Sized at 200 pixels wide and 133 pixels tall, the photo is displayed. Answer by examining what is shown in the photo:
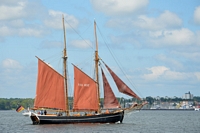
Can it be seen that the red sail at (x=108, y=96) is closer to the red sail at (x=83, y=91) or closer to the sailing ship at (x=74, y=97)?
the sailing ship at (x=74, y=97)

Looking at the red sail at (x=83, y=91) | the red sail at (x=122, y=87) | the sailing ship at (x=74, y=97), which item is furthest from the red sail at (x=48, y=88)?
the red sail at (x=122, y=87)

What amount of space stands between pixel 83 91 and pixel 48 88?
5.16m

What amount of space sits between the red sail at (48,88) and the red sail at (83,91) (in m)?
2.54

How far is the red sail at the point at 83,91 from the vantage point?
283 ft

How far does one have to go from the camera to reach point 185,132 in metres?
80.8

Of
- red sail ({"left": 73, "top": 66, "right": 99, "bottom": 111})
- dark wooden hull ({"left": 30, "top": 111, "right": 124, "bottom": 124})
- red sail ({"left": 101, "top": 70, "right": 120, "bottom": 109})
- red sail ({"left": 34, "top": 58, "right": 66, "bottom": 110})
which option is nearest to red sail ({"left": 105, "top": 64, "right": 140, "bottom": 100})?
red sail ({"left": 101, "top": 70, "right": 120, "bottom": 109})

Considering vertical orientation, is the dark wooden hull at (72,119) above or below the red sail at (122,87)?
below

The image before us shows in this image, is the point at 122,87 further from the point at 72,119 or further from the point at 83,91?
the point at 72,119

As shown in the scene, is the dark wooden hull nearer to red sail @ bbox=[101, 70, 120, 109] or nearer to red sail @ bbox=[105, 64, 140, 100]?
red sail @ bbox=[101, 70, 120, 109]

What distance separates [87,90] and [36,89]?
7.50 m

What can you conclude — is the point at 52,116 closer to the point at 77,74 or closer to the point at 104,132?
the point at 77,74

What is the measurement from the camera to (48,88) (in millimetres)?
86375

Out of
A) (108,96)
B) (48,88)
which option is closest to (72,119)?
(48,88)

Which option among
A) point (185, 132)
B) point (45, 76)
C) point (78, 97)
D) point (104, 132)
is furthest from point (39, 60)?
point (185, 132)
